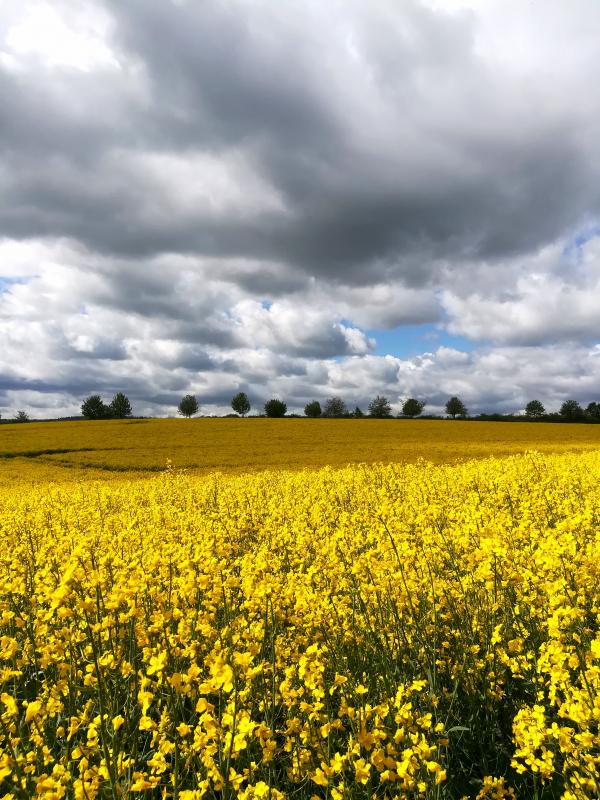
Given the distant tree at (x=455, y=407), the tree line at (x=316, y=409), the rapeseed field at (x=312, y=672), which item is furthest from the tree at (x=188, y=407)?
the rapeseed field at (x=312, y=672)

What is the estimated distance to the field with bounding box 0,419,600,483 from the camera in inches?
1180

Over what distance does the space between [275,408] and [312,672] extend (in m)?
102

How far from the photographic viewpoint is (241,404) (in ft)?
374

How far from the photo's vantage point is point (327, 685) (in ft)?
11.9

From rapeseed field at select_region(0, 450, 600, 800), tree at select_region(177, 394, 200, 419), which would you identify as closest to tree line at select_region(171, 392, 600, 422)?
tree at select_region(177, 394, 200, 419)

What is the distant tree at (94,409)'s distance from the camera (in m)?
106

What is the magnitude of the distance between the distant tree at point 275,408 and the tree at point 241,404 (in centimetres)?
868

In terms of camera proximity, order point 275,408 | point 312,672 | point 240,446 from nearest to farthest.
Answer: point 312,672
point 240,446
point 275,408

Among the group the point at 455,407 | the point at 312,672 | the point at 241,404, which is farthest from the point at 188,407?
the point at 312,672

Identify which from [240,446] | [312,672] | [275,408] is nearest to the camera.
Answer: [312,672]

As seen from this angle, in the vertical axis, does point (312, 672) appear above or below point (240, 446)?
above

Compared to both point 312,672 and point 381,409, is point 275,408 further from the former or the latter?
point 312,672

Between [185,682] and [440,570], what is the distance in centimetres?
313

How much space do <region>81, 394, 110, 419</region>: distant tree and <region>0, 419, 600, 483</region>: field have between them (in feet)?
164
